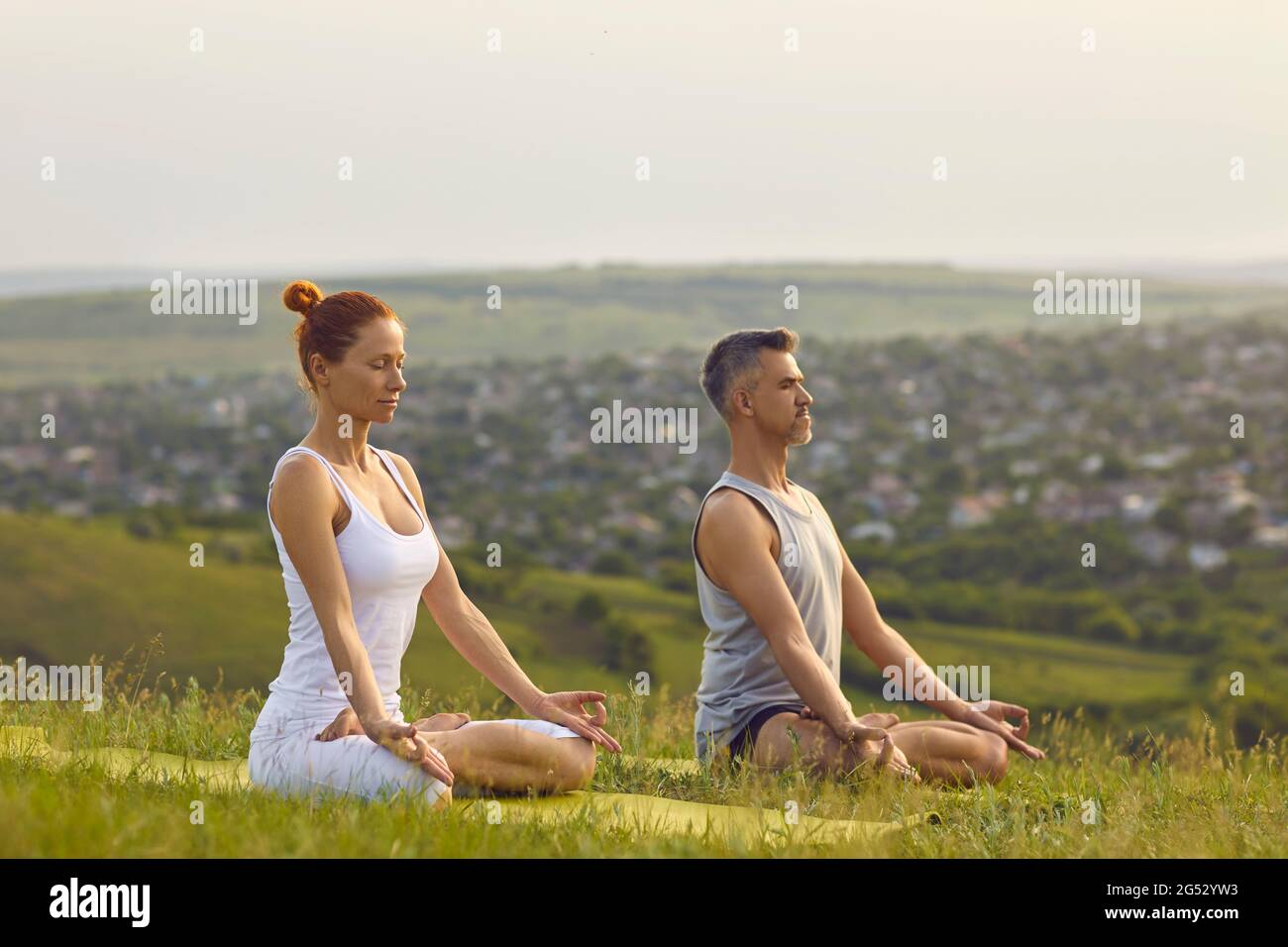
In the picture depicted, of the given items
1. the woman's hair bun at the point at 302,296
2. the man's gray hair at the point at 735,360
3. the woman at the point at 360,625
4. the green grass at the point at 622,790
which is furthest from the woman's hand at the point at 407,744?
the man's gray hair at the point at 735,360

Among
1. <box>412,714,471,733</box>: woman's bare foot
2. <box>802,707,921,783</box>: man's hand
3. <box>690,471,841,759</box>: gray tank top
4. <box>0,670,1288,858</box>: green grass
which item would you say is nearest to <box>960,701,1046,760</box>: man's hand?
<box>0,670,1288,858</box>: green grass

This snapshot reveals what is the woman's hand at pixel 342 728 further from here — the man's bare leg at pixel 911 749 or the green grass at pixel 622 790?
the man's bare leg at pixel 911 749

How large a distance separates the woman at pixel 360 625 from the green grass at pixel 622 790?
206 millimetres

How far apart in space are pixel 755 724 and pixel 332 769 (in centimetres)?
172

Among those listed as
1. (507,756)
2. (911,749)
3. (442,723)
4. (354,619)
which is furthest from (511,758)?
(911,749)

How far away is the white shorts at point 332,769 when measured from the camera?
4.66 metres

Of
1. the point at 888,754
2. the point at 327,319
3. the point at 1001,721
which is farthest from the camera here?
the point at 1001,721

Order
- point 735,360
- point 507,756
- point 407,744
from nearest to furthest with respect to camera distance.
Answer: point 407,744
point 507,756
point 735,360

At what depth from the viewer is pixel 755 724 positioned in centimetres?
583

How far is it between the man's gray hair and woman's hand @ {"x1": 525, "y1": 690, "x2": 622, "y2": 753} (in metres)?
1.25

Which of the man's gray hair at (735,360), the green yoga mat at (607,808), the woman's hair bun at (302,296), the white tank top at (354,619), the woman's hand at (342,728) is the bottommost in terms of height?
the green yoga mat at (607,808)

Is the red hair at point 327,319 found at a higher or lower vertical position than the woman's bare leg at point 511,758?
higher

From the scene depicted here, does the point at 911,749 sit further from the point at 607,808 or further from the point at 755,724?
the point at 607,808
